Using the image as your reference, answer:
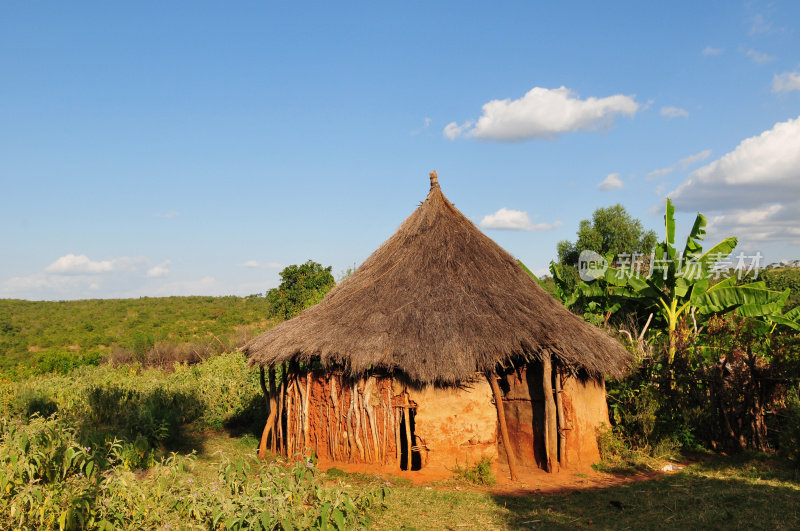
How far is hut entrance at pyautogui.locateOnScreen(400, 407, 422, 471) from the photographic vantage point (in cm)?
826

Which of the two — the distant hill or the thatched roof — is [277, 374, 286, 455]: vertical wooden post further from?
the distant hill

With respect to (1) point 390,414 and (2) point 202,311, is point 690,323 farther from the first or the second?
(2) point 202,311

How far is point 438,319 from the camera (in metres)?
8.47

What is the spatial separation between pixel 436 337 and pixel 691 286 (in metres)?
6.68

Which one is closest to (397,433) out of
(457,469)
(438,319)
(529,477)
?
(457,469)

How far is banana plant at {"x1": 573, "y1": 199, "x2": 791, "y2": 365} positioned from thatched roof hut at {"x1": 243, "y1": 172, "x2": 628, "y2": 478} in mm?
3593

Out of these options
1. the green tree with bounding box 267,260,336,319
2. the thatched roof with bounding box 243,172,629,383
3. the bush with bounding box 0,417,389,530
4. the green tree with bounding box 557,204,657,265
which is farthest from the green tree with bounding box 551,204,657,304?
the bush with bounding box 0,417,389,530

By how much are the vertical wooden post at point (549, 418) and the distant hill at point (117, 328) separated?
1334 centimetres

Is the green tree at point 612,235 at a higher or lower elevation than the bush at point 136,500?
higher

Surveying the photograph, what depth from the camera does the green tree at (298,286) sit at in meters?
21.2

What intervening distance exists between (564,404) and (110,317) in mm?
32795

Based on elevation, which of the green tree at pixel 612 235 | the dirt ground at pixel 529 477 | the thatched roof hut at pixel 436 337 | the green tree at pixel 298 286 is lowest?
the dirt ground at pixel 529 477

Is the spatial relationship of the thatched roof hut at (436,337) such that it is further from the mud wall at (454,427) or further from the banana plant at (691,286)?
the banana plant at (691,286)

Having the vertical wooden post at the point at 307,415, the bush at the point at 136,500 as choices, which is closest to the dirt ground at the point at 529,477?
the vertical wooden post at the point at 307,415
